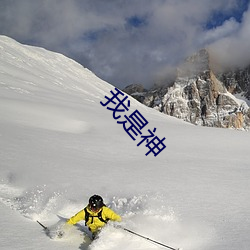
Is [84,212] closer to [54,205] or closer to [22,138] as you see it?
[54,205]

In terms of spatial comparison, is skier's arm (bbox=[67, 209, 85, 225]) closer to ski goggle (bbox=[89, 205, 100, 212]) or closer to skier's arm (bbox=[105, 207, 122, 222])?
ski goggle (bbox=[89, 205, 100, 212])

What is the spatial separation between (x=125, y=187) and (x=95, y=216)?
222cm

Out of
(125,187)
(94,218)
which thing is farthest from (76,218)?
(125,187)

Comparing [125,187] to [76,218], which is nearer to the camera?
[76,218]

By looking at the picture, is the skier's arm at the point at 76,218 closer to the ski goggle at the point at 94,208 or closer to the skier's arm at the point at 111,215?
the ski goggle at the point at 94,208

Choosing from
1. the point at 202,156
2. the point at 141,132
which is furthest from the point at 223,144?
the point at 141,132

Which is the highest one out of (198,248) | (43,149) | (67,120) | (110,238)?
(67,120)

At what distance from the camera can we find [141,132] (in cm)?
1650

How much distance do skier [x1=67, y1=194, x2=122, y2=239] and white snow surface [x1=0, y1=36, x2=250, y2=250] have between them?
0.74ft

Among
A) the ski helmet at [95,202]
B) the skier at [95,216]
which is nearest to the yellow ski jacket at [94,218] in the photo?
the skier at [95,216]

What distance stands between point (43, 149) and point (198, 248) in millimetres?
7418

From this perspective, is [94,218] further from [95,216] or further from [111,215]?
[111,215]

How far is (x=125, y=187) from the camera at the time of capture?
8.09 meters

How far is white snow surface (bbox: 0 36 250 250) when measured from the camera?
553cm
